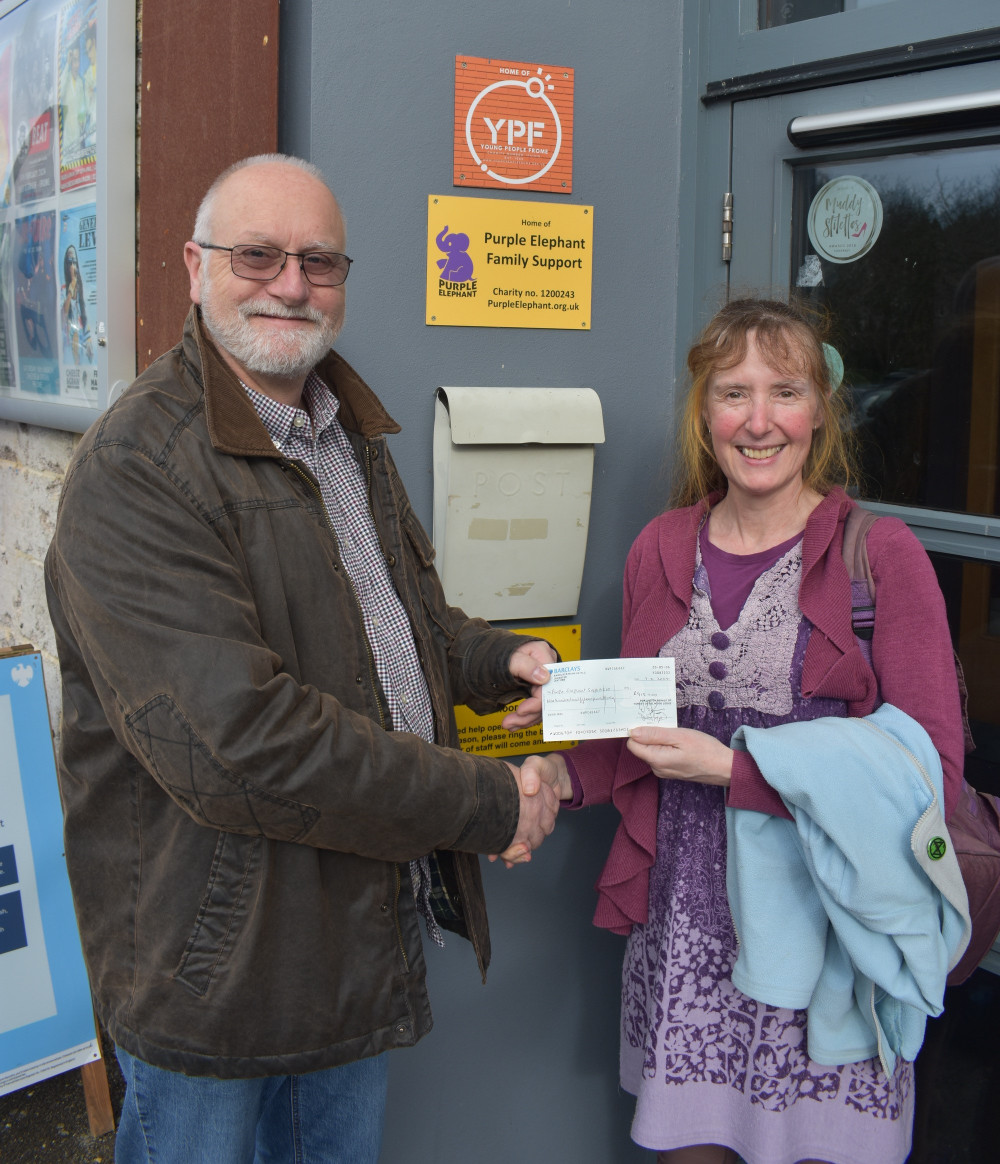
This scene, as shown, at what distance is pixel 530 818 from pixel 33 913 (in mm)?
1589

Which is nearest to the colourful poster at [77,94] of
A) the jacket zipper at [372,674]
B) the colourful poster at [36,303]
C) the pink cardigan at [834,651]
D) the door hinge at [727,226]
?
the colourful poster at [36,303]

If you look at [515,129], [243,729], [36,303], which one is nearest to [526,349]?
[515,129]

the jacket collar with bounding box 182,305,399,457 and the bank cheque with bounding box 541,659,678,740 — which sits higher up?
the jacket collar with bounding box 182,305,399,457

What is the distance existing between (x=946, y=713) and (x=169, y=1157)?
152cm

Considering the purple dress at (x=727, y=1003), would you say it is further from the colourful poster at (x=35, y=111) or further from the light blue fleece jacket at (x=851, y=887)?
the colourful poster at (x=35, y=111)

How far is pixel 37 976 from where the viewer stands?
272 centimetres

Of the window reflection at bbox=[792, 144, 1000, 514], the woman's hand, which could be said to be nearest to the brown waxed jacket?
the woman's hand

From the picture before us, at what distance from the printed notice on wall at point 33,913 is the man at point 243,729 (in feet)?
3.41

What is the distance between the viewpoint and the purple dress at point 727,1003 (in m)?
1.87

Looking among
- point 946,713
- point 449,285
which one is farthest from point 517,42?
point 946,713

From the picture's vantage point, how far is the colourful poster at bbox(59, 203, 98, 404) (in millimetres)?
2668

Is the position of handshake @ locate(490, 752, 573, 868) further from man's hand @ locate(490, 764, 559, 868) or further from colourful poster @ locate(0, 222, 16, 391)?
colourful poster @ locate(0, 222, 16, 391)

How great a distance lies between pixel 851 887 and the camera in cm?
173

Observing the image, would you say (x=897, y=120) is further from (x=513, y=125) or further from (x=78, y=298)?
(x=78, y=298)
